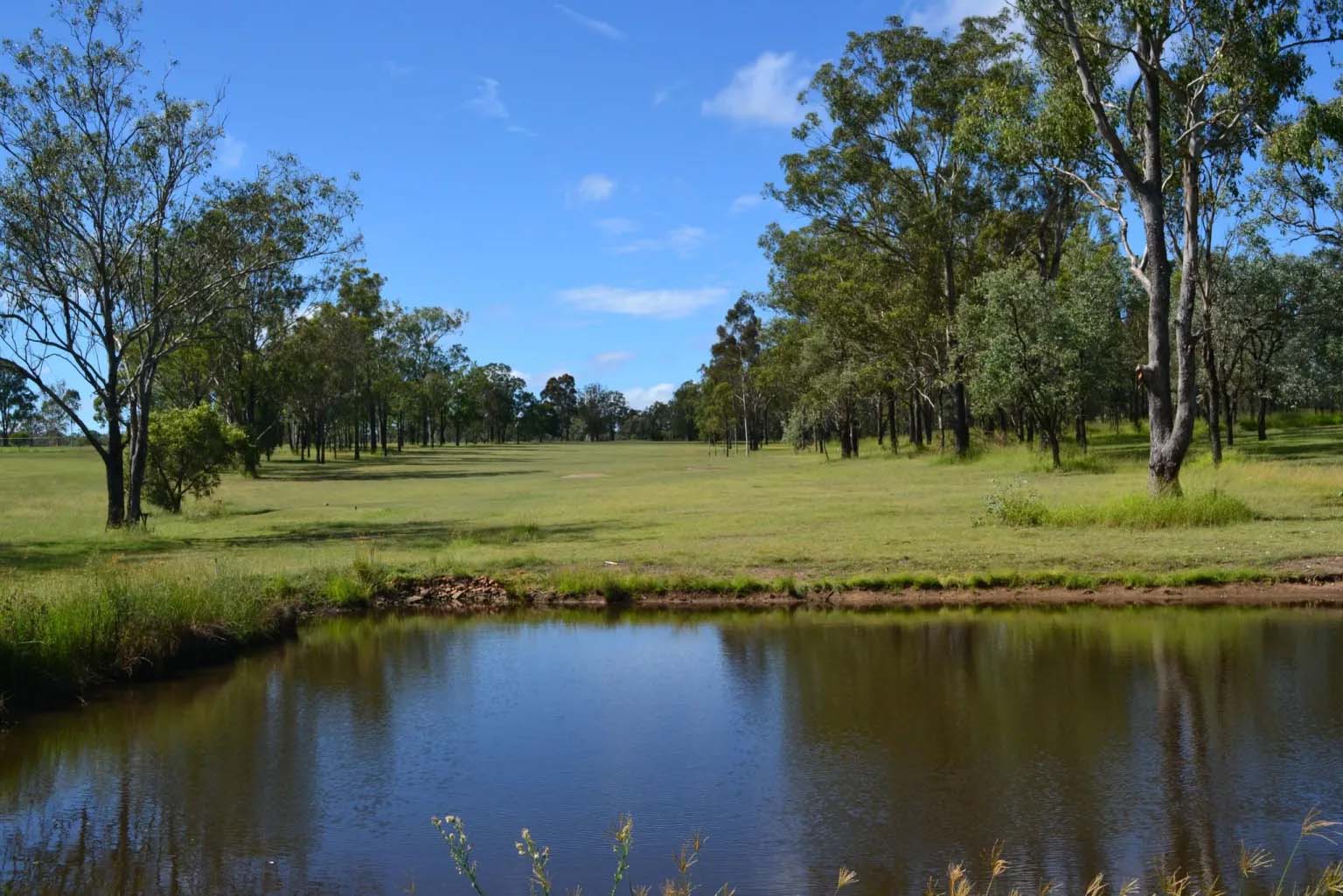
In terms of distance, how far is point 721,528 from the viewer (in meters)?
28.8

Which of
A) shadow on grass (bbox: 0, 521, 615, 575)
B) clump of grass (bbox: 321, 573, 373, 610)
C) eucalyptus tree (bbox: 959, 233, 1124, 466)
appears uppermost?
eucalyptus tree (bbox: 959, 233, 1124, 466)

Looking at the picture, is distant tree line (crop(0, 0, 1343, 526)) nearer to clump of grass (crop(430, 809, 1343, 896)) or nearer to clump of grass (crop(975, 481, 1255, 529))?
clump of grass (crop(975, 481, 1255, 529))

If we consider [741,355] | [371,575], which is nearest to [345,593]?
[371,575]

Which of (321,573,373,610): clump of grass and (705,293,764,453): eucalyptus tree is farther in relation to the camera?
(705,293,764,453): eucalyptus tree

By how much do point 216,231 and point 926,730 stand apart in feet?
95.3

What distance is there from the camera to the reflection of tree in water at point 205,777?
8.30m

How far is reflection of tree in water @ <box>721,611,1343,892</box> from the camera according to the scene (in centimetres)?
826

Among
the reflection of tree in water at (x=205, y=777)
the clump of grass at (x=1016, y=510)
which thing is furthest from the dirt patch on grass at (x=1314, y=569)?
the reflection of tree in water at (x=205, y=777)

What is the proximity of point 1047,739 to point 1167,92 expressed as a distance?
961 inches

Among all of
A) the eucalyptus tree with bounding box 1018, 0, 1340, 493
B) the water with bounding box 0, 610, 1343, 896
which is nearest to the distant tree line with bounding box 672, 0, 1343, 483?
the eucalyptus tree with bounding box 1018, 0, 1340, 493

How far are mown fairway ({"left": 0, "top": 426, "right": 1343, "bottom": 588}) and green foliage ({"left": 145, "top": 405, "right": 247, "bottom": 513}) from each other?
1347mm

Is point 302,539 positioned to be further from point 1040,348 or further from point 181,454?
point 1040,348

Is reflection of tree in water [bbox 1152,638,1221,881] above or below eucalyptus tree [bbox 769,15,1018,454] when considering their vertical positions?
below

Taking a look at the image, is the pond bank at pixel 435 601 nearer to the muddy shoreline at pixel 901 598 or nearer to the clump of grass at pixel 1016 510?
the muddy shoreline at pixel 901 598
